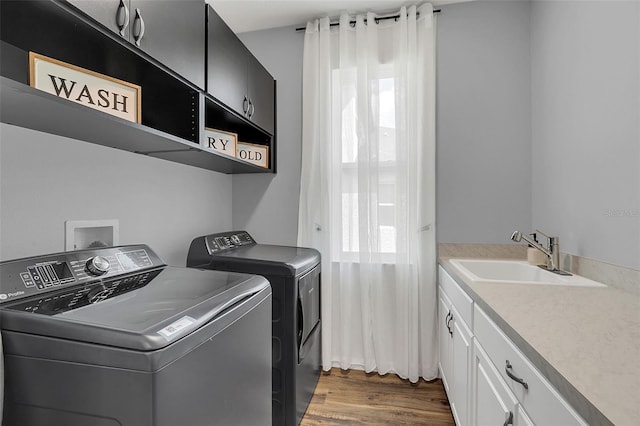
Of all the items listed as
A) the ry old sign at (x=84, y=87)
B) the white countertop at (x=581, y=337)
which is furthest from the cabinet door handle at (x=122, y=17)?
the white countertop at (x=581, y=337)

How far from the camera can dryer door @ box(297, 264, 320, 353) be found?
176 centimetres

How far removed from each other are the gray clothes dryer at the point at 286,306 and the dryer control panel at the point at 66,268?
437 millimetres

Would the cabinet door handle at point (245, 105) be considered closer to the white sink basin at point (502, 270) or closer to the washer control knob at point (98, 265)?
the washer control knob at point (98, 265)

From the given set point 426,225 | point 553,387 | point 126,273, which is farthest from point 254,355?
point 426,225

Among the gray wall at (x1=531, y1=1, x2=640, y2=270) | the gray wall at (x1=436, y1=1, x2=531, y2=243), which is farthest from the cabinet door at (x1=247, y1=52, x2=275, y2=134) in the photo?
the gray wall at (x1=531, y1=1, x2=640, y2=270)

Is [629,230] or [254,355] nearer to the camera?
[254,355]

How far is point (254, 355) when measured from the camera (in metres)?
1.13

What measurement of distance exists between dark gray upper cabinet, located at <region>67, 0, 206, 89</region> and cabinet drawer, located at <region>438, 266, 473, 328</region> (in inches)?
64.4

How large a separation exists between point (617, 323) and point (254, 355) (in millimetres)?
1146

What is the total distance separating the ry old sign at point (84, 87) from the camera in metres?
0.94

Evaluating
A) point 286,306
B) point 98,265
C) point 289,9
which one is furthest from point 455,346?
point 289,9

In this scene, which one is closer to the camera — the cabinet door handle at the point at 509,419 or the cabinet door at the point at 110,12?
the cabinet door handle at the point at 509,419

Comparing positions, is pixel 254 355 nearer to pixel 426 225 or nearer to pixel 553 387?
pixel 553 387

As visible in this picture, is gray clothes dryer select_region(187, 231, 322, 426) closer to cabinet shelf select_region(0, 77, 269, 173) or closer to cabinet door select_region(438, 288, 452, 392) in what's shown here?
cabinet shelf select_region(0, 77, 269, 173)
